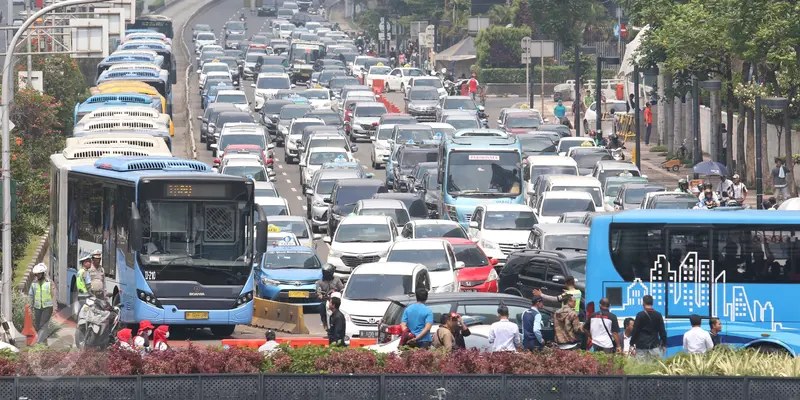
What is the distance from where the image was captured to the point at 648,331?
19.7 meters

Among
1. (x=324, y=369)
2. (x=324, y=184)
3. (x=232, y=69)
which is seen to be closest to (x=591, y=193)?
(x=324, y=184)

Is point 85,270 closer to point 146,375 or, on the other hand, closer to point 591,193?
point 146,375

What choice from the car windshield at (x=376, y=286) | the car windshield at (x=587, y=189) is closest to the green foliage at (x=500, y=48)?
the car windshield at (x=587, y=189)

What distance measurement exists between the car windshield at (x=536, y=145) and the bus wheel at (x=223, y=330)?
86.7 feet

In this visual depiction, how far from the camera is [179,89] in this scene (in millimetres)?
85250

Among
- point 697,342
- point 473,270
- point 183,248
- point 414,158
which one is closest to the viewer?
point 697,342

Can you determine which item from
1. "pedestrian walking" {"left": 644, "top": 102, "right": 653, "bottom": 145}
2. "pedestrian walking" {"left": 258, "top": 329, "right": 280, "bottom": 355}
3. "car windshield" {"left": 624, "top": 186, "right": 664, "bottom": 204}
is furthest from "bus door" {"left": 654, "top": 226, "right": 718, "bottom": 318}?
"pedestrian walking" {"left": 644, "top": 102, "right": 653, "bottom": 145}

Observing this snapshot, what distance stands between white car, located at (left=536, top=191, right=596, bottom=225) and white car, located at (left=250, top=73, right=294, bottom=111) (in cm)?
3642

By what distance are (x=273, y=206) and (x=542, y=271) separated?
14084 millimetres

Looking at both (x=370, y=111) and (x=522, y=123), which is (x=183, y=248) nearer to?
(x=522, y=123)

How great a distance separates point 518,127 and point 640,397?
143 feet

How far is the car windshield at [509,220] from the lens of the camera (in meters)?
35.3

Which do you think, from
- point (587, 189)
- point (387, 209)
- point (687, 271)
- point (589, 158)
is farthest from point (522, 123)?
point (687, 271)

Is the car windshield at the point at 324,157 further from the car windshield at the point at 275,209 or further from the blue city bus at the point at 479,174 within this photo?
the blue city bus at the point at 479,174
